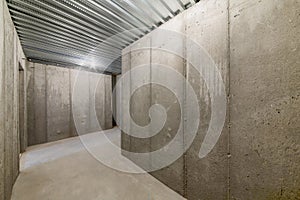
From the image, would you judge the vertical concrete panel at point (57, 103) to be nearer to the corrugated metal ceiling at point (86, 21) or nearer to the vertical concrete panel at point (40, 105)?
the vertical concrete panel at point (40, 105)

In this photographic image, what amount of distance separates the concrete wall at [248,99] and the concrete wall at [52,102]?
15.0 feet

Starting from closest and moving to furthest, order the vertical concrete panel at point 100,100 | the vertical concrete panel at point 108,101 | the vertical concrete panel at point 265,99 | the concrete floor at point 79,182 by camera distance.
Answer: the vertical concrete panel at point 265,99 < the concrete floor at point 79,182 < the vertical concrete panel at point 100,100 < the vertical concrete panel at point 108,101

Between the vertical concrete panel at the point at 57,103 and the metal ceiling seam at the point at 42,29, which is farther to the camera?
the vertical concrete panel at the point at 57,103

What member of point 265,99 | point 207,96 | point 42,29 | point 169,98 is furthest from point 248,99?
point 42,29

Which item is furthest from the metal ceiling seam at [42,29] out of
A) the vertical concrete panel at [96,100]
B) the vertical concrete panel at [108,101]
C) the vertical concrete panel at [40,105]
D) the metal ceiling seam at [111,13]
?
the vertical concrete panel at [108,101]

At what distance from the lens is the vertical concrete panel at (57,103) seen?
469cm

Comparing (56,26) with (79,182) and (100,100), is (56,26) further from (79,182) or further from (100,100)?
(100,100)

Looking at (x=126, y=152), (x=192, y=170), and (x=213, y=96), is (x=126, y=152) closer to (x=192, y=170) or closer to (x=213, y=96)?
(x=192, y=170)

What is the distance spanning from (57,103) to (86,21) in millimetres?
3654

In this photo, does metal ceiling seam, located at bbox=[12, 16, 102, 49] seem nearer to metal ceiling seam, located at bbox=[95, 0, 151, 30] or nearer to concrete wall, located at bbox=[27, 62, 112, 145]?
metal ceiling seam, located at bbox=[95, 0, 151, 30]

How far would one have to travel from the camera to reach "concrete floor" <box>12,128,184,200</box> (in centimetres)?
202

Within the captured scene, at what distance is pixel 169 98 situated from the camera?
224cm

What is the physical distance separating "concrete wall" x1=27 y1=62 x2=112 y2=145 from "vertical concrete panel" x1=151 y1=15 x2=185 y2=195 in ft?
13.2

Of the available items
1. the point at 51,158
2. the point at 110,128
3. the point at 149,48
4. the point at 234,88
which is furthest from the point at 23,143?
the point at 234,88
